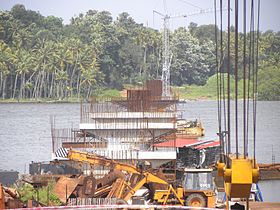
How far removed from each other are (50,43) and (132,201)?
41392 mm

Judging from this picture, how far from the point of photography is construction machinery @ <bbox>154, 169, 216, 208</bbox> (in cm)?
940

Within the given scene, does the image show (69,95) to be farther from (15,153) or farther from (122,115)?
(122,115)

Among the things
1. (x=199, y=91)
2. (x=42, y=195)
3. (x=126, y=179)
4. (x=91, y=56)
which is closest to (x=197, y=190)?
(x=126, y=179)

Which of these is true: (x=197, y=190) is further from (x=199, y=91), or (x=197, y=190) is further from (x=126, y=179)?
(x=199, y=91)

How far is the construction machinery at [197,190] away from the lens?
9398 millimetres

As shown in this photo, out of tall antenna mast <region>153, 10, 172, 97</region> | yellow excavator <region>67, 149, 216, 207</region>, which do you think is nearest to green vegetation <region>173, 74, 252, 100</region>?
tall antenna mast <region>153, 10, 172, 97</region>

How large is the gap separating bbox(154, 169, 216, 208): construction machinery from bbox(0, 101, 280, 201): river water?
12.9 ft

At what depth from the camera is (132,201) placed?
925 centimetres

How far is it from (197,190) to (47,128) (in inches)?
937

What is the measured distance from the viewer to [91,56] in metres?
49.0

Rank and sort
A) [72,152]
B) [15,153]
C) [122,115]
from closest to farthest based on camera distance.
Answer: [72,152]
[122,115]
[15,153]

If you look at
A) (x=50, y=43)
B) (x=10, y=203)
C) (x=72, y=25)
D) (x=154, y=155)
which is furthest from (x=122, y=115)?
(x=72, y=25)

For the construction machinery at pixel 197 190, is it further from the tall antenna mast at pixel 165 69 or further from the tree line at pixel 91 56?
the tree line at pixel 91 56

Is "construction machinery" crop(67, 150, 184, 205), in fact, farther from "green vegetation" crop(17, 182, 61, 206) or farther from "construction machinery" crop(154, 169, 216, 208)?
"green vegetation" crop(17, 182, 61, 206)
